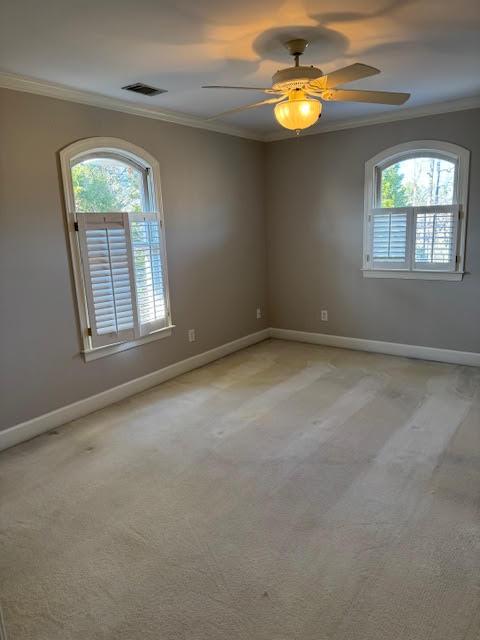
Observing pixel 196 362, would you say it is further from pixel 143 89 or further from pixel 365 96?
pixel 365 96

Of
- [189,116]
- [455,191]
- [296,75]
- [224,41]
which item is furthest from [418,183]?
[224,41]

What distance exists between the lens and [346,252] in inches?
205

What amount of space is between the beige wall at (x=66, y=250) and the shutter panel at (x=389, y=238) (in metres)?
1.49

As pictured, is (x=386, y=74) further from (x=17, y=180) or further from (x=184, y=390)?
(x=184, y=390)

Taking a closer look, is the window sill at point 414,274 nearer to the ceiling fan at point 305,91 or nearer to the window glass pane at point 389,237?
the window glass pane at point 389,237

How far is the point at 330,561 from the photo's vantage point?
209 cm

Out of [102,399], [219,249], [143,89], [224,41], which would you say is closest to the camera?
[224,41]

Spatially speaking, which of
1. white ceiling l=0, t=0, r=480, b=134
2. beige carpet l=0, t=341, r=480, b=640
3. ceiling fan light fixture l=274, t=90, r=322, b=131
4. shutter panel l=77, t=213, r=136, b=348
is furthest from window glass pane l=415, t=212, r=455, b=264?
shutter panel l=77, t=213, r=136, b=348

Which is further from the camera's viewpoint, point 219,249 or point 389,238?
point 219,249

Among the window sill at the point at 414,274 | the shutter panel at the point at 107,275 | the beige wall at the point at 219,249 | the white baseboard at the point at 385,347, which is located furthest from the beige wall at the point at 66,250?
the window sill at the point at 414,274

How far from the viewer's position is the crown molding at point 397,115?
4.16m

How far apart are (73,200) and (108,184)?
0.44 meters

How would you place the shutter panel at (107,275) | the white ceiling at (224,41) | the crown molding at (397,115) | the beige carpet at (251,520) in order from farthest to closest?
the crown molding at (397,115), the shutter panel at (107,275), the white ceiling at (224,41), the beige carpet at (251,520)

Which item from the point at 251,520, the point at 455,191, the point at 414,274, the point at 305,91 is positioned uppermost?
the point at 305,91
